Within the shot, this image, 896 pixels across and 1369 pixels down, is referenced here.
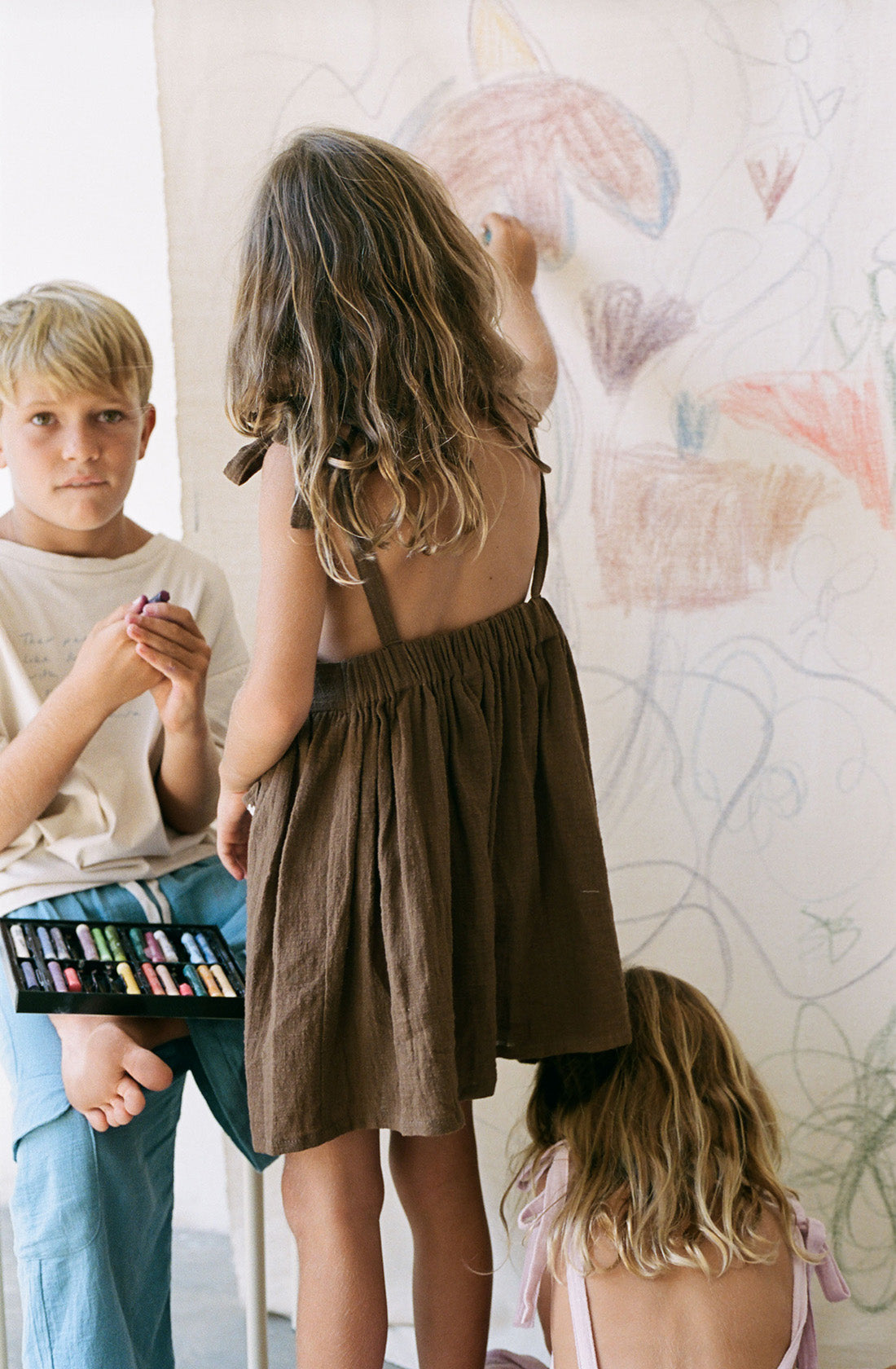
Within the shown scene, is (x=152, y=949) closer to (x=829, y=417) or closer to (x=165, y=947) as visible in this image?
(x=165, y=947)

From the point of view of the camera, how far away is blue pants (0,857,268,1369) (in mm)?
996

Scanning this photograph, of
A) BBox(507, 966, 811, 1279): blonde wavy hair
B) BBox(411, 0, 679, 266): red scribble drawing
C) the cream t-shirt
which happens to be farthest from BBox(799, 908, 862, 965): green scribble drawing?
BBox(411, 0, 679, 266): red scribble drawing

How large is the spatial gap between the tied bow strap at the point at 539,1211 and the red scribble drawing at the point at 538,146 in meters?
0.92

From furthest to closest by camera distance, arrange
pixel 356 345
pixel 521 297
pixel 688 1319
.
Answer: pixel 521 297 < pixel 688 1319 < pixel 356 345

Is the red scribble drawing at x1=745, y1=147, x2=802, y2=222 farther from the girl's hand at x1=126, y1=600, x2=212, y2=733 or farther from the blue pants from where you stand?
the blue pants

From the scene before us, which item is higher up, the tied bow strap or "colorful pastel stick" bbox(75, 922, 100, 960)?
"colorful pastel stick" bbox(75, 922, 100, 960)

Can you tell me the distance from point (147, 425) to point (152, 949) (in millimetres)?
493

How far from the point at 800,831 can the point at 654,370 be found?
54 cm

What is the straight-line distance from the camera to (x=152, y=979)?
102cm

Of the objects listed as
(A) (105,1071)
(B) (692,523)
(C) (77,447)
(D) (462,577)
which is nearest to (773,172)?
(B) (692,523)

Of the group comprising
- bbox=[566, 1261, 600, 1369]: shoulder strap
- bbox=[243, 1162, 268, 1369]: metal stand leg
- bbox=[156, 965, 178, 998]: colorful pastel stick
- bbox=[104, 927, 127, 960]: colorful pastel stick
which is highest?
bbox=[104, 927, 127, 960]: colorful pastel stick

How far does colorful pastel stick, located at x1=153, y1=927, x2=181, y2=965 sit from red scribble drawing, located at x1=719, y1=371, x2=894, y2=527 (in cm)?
80

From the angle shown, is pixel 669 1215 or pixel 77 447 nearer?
pixel 669 1215

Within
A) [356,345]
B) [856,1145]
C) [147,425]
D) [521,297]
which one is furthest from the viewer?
[856,1145]
